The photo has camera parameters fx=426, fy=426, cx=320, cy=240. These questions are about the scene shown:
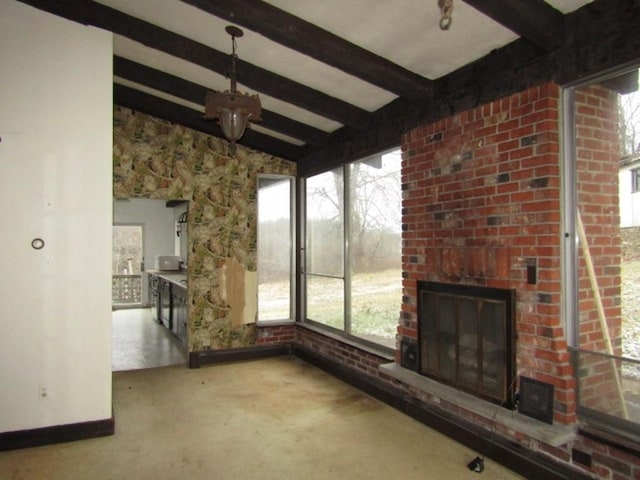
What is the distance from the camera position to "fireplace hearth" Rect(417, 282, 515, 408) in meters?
2.69

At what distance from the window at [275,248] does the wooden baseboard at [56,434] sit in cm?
246

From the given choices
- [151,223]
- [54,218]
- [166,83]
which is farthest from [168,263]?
[54,218]

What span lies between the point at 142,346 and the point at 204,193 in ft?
8.40

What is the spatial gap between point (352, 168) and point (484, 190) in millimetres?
1880

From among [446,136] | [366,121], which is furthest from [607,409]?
[366,121]

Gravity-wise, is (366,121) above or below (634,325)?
above

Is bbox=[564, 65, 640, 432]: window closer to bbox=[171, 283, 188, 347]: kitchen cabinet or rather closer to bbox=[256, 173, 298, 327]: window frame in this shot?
bbox=[256, 173, 298, 327]: window frame

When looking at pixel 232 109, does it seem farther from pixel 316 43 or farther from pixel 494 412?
pixel 494 412

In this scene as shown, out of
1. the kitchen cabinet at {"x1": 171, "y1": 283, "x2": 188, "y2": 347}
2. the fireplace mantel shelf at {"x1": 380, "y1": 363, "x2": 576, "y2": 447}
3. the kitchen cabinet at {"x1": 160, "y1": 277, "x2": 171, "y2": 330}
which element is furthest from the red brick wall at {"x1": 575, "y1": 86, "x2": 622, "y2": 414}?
the kitchen cabinet at {"x1": 160, "y1": 277, "x2": 171, "y2": 330}

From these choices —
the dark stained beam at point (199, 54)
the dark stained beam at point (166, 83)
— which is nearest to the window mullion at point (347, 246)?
the dark stained beam at point (199, 54)

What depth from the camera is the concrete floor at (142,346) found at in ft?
17.3

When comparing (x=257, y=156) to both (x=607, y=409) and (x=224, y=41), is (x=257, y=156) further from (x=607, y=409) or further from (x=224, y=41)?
(x=607, y=409)

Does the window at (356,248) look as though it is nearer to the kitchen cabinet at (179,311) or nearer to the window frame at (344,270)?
the window frame at (344,270)

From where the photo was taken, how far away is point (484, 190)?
9.34ft
